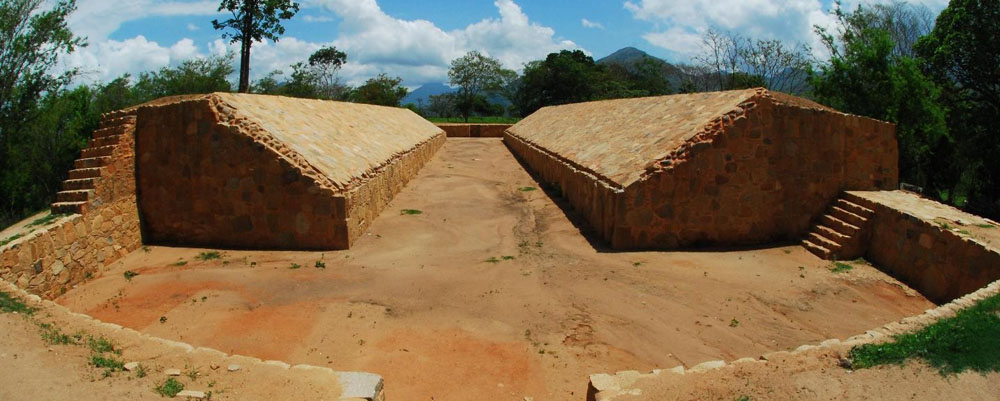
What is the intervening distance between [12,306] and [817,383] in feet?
22.2

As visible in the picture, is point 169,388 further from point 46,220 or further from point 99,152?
point 99,152

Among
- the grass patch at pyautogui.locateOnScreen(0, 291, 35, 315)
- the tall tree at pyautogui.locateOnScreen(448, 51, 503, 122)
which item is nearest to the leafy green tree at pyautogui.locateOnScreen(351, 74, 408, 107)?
the tall tree at pyautogui.locateOnScreen(448, 51, 503, 122)

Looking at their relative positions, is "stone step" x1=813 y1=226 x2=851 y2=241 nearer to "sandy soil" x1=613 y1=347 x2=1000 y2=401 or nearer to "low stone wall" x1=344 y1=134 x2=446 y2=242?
"sandy soil" x1=613 y1=347 x2=1000 y2=401

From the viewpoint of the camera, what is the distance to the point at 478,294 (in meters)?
7.43

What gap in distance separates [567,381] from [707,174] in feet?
17.6

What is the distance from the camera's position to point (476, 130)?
127 feet

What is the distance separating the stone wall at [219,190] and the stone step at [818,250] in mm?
7471

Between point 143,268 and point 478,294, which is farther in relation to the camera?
point 143,268

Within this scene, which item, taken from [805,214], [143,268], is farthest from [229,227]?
[805,214]

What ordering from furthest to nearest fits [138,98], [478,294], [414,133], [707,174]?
[138,98] < [414,133] < [707,174] < [478,294]

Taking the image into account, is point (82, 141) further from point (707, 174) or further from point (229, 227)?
point (707, 174)

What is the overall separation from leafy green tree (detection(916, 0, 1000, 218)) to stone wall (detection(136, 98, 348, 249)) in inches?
681

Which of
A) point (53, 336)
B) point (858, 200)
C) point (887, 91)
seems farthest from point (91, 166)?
point (887, 91)

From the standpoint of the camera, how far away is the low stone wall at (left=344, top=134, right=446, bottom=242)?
31.2 ft
